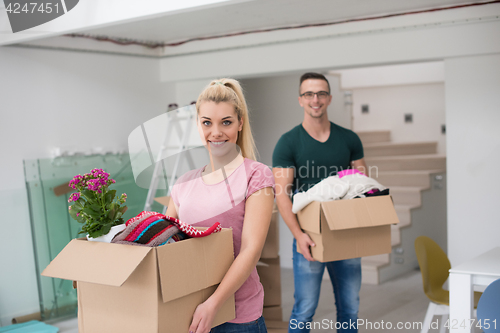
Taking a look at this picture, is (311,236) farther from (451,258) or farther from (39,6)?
(39,6)

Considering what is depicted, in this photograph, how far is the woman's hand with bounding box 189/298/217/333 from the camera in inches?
41.7

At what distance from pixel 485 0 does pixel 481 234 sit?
4.76ft

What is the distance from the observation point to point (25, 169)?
3.12 meters

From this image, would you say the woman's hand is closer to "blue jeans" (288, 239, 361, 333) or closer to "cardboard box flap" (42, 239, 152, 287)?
"cardboard box flap" (42, 239, 152, 287)

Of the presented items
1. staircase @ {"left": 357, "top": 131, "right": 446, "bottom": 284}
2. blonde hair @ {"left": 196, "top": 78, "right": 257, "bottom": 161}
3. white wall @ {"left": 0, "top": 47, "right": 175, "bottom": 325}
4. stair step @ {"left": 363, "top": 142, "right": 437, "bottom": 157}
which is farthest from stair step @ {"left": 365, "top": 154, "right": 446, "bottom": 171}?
blonde hair @ {"left": 196, "top": 78, "right": 257, "bottom": 161}

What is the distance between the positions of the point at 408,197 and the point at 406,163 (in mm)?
495

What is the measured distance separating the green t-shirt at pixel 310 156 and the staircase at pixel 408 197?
81.8 inches

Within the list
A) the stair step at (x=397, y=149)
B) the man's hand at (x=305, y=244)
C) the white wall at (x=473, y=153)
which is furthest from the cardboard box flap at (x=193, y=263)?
the stair step at (x=397, y=149)

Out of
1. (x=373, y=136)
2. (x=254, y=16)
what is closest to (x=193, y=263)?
(x=254, y=16)

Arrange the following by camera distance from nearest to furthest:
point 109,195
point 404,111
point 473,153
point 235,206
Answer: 1. point 109,195
2. point 235,206
3. point 473,153
4. point 404,111

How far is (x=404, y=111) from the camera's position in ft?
18.2

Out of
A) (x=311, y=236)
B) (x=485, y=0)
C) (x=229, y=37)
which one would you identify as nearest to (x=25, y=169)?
(x=229, y=37)

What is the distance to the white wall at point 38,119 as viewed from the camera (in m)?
3.02

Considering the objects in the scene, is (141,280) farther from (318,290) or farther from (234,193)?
(318,290)
